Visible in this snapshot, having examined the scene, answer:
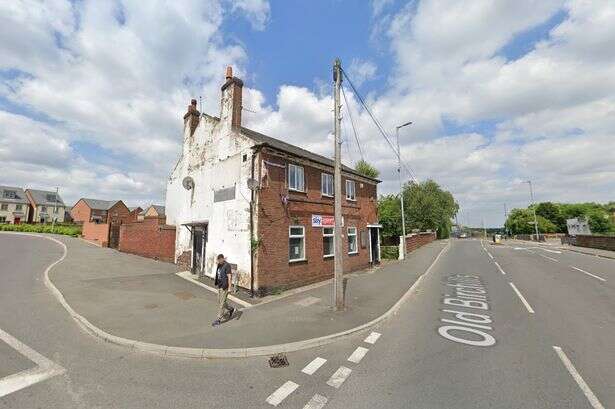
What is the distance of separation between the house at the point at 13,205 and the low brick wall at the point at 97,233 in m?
49.3

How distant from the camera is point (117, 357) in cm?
592

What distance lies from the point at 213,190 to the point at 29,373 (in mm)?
9878

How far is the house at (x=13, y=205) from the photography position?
65.2 m

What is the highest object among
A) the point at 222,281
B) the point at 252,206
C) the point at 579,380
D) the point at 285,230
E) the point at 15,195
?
the point at 15,195

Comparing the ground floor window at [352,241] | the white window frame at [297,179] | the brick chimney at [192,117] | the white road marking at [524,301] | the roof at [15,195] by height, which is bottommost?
the white road marking at [524,301]

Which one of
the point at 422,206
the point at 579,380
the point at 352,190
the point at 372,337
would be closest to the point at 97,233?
the point at 352,190

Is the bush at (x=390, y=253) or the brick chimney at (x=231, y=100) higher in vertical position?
the brick chimney at (x=231, y=100)

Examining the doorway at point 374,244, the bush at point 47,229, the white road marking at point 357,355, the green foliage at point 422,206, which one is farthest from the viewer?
the green foliage at point 422,206

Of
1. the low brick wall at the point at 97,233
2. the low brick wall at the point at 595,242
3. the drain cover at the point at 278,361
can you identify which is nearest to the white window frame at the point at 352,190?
the drain cover at the point at 278,361

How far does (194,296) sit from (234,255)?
2222 millimetres

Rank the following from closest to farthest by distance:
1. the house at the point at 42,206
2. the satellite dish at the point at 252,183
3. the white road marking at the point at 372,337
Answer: the white road marking at the point at 372,337
the satellite dish at the point at 252,183
the house at the point at 42,206

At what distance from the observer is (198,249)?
50.7 feet

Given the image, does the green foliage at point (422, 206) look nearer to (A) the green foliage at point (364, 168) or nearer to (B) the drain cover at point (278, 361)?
(A) the green foliage at point (364, 168)

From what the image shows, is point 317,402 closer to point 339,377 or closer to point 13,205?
point 339,377
